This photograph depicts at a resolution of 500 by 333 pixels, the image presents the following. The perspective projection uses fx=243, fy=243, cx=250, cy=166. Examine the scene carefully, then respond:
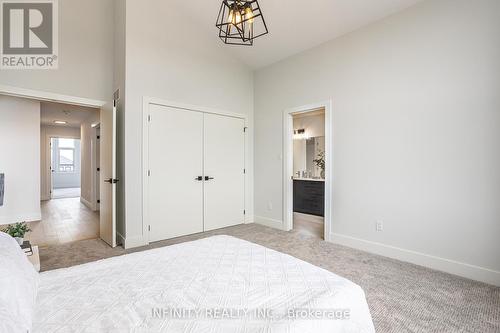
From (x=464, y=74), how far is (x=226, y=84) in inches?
126

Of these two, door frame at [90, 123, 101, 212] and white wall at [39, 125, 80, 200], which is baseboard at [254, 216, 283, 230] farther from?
white wall at [39, 125, 80, 200]

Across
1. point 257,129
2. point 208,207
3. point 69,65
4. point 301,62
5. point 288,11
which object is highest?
point 288,11

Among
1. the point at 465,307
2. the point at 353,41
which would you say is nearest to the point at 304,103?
the point at 353,41

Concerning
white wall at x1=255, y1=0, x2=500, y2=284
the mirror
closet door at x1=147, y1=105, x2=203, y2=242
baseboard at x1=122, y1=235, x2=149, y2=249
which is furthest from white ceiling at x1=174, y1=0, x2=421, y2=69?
baseboard at x1=122, y1=235, x2=149, y2=249

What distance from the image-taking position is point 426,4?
2.64 metres

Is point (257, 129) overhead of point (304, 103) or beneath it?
beneath

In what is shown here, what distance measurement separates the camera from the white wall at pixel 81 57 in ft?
10.4

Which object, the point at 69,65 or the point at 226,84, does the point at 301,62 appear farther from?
the point at 69,65

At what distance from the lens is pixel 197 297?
101cm

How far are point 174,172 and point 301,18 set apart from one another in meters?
2.82

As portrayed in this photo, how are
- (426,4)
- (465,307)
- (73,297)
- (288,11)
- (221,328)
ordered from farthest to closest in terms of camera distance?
(288,11) → (426,4) → (465,307) → (73,297) → (221,328)

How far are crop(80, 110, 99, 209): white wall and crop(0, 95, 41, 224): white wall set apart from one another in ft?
4.00

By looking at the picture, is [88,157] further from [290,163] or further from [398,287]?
[398,287]

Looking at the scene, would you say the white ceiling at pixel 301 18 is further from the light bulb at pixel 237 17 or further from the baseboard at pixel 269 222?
the baseboard at pixel 269 222
